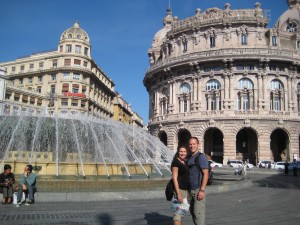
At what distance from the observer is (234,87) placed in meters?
40.2

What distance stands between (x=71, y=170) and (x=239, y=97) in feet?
102

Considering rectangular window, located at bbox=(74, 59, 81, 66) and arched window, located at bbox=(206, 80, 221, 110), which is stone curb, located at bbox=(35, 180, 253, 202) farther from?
rectangular window, located at bbox=(74, 59, 81, 66)

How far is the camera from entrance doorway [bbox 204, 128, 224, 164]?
4203 cm

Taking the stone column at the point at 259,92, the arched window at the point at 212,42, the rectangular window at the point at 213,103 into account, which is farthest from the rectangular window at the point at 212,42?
the stone column at the point at 259,92

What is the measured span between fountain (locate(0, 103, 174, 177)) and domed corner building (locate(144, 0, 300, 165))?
24.0 m

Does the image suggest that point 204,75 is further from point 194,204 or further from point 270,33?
point 194,204

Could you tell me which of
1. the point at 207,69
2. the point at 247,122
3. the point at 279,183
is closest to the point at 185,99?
the point at 207,69

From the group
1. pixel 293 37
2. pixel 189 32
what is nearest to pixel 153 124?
pixel 189 32

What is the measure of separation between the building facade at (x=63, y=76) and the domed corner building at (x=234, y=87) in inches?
761

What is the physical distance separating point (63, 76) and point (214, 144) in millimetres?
30965

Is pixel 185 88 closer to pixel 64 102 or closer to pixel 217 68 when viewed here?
pixel 217 68

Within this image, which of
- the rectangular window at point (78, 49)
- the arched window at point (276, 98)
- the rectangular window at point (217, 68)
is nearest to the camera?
the arched window at point (276, 98)

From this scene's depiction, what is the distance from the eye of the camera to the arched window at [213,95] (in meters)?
40.6

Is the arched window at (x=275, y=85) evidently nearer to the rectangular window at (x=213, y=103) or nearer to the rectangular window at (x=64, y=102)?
the rectangular window at (x=213, y=103)
